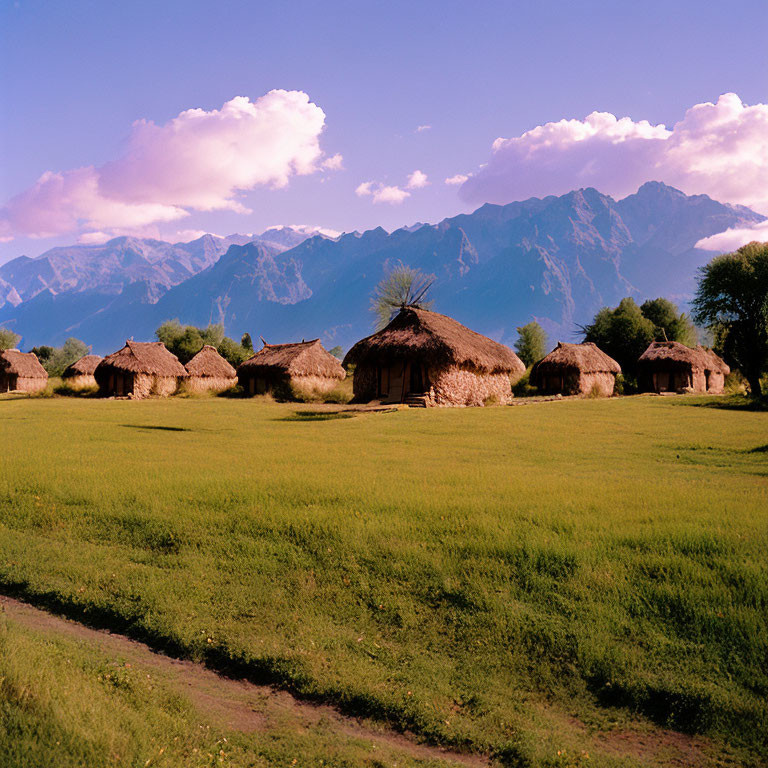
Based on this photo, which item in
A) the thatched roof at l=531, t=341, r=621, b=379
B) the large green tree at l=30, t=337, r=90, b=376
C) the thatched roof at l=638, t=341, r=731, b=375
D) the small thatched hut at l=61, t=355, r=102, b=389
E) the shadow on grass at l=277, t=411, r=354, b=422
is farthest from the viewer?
the large green tree at l=30, t=337, r=90, b=376

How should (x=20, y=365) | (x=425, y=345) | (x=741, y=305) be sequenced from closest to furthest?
1. (x=425, y=345)
2. (x=741, y=305)
3. (x=20, y=365)

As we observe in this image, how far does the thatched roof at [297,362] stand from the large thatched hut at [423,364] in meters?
9.80

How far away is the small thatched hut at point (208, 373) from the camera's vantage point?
45.9 m

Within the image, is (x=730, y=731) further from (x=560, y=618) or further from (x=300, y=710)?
(x=300, y=710)

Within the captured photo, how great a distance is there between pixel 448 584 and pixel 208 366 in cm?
4554

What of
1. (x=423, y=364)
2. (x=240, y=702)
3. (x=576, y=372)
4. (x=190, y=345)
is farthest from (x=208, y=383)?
(x=240, y=702)

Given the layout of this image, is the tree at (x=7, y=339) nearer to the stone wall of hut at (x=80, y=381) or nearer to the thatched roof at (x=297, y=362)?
the stone wall of hut at (x=80, y=381)

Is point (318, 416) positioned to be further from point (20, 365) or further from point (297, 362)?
point (20, 365)

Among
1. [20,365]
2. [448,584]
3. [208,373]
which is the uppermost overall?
[20,365]

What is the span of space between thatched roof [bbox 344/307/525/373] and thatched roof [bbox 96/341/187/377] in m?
20.6

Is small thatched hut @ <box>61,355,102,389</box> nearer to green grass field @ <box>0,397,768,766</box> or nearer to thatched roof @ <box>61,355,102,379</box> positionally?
thatched roof @ <box>61,355,102,379</box>

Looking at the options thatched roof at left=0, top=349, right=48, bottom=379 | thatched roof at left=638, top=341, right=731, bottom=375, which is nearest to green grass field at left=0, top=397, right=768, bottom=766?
thatched roof at left=638, top=341, right=731, bottom=375

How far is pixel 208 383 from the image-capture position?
47281mm

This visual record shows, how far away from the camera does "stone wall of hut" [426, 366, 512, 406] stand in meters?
27.2
